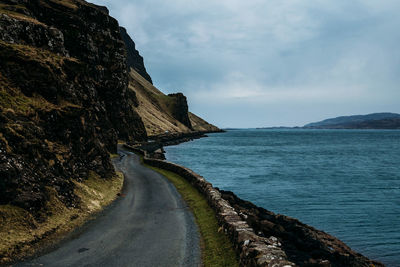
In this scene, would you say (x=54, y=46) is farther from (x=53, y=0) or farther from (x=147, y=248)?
(x=53, y=0)

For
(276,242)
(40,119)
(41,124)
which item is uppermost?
(40,119)

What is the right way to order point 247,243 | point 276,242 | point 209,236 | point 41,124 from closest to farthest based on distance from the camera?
point 247,243 → point 209,236 → point 276,242 → point 41,124

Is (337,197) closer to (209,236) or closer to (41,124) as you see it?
(209,236)

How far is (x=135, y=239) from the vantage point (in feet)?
49.2

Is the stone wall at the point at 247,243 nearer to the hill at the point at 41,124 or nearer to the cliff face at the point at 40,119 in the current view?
the hill at the point at 41,124

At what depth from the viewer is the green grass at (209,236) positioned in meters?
12.3

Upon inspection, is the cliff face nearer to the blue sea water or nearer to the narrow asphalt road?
the narrow asphalt road

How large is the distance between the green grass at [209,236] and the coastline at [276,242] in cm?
41

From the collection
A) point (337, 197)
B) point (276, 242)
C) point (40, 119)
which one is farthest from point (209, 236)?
point (337, 197)

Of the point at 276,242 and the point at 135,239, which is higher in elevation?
the point at 135,239

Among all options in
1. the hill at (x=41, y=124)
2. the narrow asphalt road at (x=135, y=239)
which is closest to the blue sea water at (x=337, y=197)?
the narrow asphalt road at (x=135, y=239)

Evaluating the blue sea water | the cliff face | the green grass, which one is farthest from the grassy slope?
the blue sea water

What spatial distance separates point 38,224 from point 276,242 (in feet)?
45.6

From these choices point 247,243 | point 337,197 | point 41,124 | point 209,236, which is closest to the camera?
point 247,243
